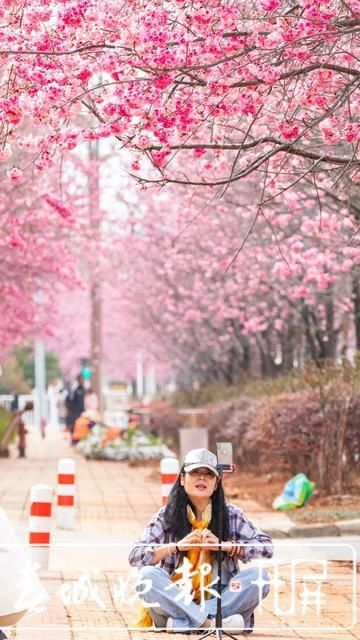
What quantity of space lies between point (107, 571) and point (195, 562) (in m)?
4.59

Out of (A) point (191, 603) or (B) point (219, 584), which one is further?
(A) point (191, 603)

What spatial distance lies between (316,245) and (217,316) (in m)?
12.4

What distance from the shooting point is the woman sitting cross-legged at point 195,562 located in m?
8.45

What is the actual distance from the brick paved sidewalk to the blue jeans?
24 cm

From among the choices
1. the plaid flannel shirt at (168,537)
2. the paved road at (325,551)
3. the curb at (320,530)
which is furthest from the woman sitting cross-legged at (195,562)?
the curb at (320,530)

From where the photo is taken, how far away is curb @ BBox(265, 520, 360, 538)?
1475 centimetres

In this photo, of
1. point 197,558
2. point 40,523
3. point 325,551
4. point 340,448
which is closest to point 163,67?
point 197,558

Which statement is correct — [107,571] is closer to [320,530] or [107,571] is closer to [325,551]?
[325,551]

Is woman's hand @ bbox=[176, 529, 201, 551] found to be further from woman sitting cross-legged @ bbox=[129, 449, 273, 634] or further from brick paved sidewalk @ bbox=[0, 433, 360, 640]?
brick paved sidewalk @ bbox=[0, 433, 360, 640]

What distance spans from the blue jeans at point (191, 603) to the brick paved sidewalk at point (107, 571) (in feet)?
0.79

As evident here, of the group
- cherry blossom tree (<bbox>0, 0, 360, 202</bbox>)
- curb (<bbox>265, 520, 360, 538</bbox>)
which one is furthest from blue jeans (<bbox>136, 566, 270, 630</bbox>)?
curb (<bbox>265, 520, 360, 538</bbox>)

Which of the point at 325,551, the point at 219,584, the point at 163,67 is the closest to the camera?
the point at 219,584

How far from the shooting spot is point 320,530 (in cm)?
1484

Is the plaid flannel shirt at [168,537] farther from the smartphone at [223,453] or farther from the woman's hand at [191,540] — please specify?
the smartphone at [223,453]
